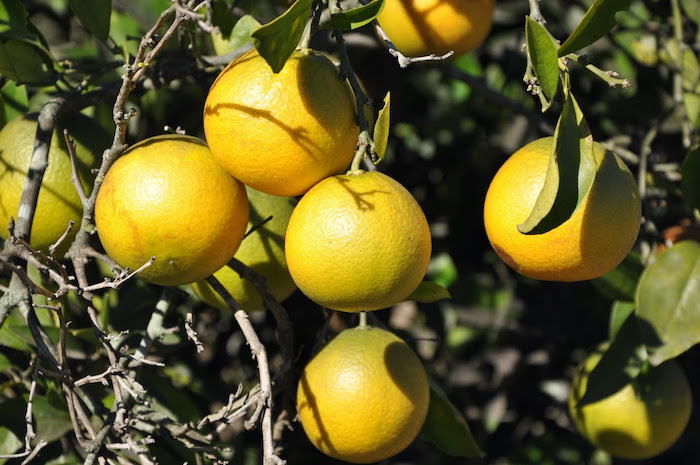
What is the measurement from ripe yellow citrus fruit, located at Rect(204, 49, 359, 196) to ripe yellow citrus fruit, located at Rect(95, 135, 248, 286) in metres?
0.04

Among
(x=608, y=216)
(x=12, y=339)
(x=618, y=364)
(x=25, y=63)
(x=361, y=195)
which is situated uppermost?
(x=25, y=63)

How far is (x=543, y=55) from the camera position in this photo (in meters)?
0.82

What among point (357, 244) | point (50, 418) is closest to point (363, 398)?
point (357, 244)

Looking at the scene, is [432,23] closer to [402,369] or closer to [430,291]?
[430,291]

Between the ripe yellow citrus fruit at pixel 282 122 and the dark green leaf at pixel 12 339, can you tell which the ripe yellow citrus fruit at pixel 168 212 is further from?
the dark green leaf at pixel 12 339

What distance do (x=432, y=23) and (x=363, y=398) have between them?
2.05 feet

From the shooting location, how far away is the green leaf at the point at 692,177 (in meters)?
1.24

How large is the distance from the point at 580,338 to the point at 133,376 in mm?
1233

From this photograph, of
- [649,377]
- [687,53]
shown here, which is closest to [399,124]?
[687,53]

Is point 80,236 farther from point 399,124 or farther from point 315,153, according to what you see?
point 399,124

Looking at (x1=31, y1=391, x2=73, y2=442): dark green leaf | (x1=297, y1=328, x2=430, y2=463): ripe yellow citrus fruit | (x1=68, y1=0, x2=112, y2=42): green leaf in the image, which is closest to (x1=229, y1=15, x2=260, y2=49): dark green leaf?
(x1=68, y1=0, x2=112, y2=42): green leaf

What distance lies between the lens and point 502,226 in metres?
0.97

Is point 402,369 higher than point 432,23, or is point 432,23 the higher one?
point 432,23

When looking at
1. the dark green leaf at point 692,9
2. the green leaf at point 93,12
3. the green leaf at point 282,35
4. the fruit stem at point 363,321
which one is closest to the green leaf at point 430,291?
the fruit stem at point 363,321
